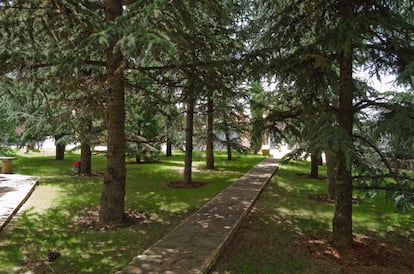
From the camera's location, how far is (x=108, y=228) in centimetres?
764

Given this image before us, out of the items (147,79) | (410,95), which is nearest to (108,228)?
(147,79)

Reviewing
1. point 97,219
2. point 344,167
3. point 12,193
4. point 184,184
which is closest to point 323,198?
point 184,184

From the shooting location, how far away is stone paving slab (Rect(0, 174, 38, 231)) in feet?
27.5

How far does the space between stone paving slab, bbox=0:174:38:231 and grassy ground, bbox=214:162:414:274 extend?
5.54 meters

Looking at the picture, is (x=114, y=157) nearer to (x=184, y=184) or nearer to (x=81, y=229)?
(x=81, y=229)

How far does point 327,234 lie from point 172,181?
27.6ft

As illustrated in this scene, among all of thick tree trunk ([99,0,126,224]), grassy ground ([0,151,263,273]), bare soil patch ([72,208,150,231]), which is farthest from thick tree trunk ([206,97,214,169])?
thick tree trunk ([99,0,126,224])

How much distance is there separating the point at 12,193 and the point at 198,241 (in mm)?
7542

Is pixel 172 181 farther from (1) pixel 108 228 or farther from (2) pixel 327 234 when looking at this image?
(2) pixel 327 234

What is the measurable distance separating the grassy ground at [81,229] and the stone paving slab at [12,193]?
0.83ft

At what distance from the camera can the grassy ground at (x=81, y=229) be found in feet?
18.8

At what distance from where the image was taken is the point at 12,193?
422 inches

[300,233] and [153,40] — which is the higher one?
[153,40]

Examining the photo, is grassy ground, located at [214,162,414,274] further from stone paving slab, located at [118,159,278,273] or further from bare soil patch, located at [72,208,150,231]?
bare soil patch, located at [72,208,150,231]
